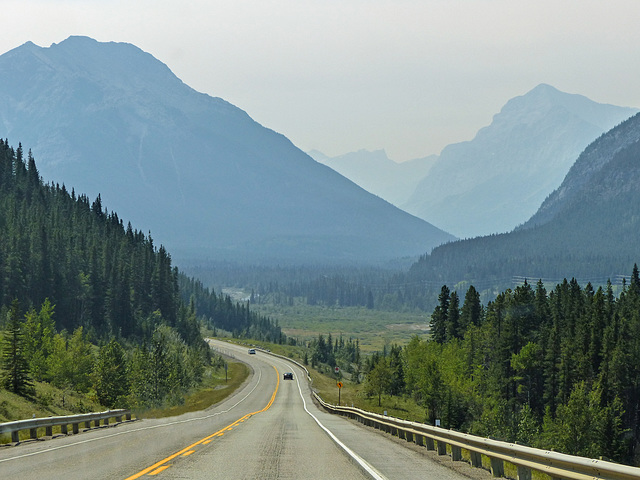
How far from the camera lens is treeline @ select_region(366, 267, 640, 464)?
73375 millimetres

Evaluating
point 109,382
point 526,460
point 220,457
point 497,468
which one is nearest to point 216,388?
point 109,382

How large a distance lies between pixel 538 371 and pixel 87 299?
70.4 meters

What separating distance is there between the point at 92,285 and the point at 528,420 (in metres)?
72.8

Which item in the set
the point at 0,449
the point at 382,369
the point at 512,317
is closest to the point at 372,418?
the point at 0,449

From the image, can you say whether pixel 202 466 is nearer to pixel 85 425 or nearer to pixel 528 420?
pixel 85 425

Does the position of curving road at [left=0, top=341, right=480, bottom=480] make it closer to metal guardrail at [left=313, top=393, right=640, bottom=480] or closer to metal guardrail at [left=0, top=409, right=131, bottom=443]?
metal guardrail at [left=0, top=409, right=131, bottom=443]

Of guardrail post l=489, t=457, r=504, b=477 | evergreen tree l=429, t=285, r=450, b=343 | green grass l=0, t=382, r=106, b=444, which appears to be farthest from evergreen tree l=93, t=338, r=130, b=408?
evergreen tree l=429, t=285, r=450, b=343

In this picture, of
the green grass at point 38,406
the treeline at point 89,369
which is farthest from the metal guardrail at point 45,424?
the treeline at point 89,369

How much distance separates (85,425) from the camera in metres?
32.9

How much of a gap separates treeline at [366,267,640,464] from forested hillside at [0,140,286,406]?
103ft

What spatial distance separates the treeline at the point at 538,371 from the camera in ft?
241

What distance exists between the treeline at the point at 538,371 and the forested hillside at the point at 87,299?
31.5m

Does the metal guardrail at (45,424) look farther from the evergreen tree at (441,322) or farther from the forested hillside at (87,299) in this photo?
the evergreen tree at (441,322)

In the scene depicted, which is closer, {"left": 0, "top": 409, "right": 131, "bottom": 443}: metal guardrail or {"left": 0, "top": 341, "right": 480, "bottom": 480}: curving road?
{"left": 0, "top": 341, "right": 480, "bottom": 480}: curving road
